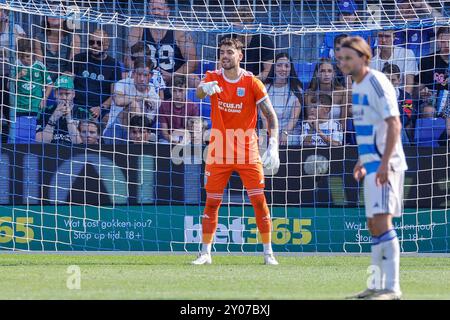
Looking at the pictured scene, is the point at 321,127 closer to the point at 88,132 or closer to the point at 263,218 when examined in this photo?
the point at 88,132

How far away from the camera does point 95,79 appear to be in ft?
51.2

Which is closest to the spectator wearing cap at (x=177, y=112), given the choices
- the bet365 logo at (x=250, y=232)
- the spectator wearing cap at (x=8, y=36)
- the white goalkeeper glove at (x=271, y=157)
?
the bet365 logo at (x=250, y=232)

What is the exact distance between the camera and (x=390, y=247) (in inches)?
316

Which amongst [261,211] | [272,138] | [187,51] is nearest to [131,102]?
[187,51]

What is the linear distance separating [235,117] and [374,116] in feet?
13.2

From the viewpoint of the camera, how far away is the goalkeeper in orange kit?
12.1m

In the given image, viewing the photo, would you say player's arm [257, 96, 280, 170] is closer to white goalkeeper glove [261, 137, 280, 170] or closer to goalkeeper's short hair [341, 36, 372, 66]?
white goalkeeper glove [261, 137, 280, 170]

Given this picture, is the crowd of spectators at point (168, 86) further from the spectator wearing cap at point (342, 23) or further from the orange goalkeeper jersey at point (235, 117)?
the orange goalkeeper jersey at point (235, 117)

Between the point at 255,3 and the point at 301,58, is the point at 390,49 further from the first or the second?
the point at 255,3

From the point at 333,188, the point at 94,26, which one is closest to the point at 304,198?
the point at 333,188

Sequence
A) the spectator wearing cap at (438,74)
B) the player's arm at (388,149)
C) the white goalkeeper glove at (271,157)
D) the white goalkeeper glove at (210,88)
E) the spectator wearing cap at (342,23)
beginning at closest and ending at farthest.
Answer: the player's arm at (388,149) < the white goalkeeper glove at (210,88) < the white goalkeeper glove at (271,157) < the spectator wearing cap at (438,74) < the spectator wearing cap at (342,23)

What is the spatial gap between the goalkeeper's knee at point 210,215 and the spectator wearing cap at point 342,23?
181 inches

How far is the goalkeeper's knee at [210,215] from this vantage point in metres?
12.1

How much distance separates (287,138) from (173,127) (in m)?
1.74
